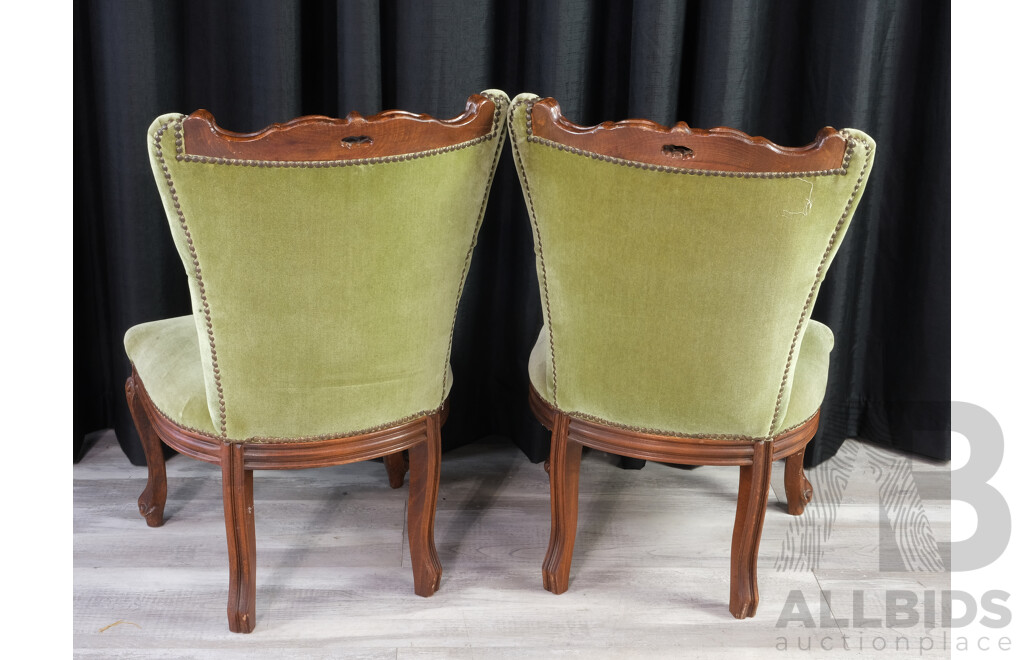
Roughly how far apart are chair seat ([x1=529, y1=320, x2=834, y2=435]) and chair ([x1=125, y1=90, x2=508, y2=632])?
0.19 m

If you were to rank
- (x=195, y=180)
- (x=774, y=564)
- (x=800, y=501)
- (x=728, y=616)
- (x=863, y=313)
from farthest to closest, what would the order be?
1. (x=863, y=313)
2. (x=800, y=501)
3. (x=774, y=564)
4. (x=728, y=616)
5. (x=195, y=180)

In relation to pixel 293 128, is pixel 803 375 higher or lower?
lower

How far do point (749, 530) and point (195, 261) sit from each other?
1.11 m

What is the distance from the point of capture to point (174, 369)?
1791 mm

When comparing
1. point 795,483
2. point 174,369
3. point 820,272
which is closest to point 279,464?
point 174,369

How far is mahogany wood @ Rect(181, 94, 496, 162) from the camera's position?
4.62 ft

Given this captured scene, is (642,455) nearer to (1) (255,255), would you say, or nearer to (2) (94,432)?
(1) (255,255)

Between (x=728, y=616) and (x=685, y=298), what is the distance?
68 centimetres

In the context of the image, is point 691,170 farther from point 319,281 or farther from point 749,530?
point 749,530

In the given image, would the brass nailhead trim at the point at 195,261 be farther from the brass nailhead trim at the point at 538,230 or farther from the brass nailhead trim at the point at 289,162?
the brass nailhead trim at the point at 538,230

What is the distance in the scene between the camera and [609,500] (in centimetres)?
225

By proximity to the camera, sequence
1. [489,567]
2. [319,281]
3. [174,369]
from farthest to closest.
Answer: [489,567] → [174,369] → [319,281]

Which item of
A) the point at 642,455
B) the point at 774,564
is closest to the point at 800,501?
the point at 774,564

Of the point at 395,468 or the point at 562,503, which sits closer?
the point at 562,503
